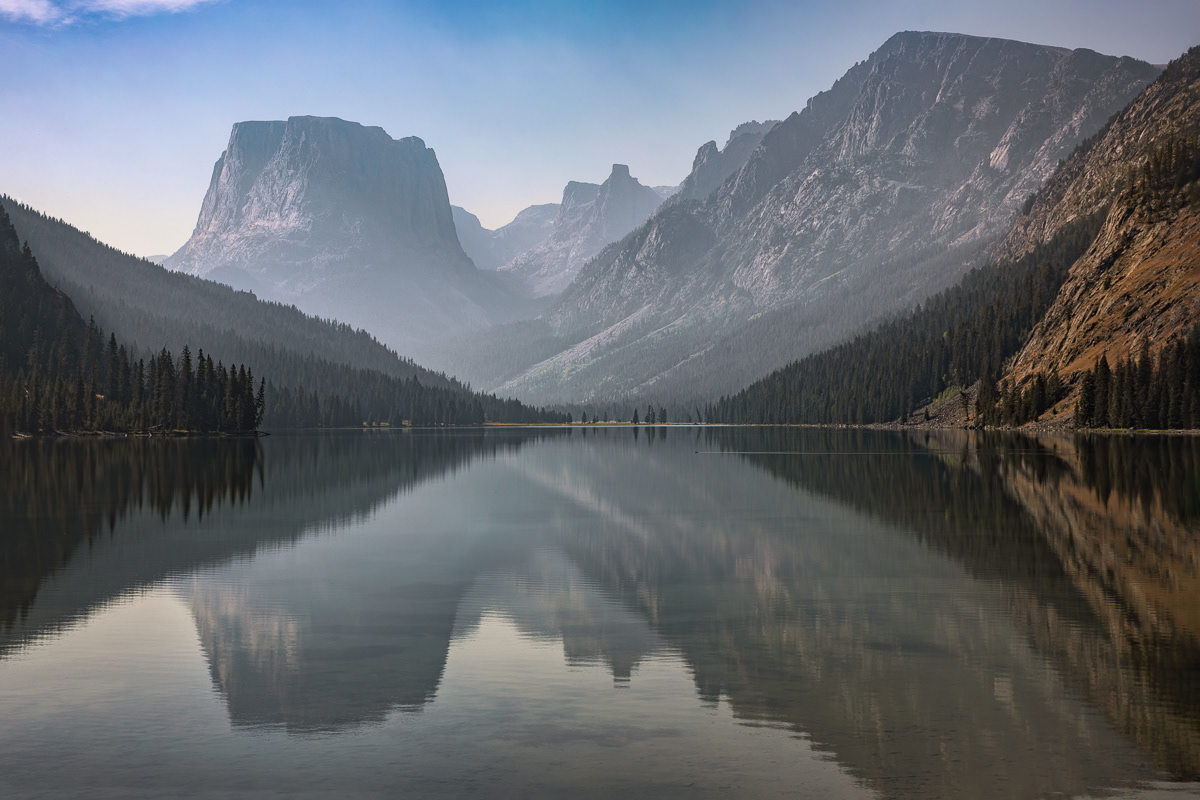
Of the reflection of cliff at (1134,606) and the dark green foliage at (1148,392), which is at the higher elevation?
the dark green foliage at (1148,392)

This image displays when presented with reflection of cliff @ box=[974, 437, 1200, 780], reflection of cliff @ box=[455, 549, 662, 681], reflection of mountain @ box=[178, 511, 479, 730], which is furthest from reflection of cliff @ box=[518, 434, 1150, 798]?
reflection of mountain @ box=[178, 511, 479, 730]

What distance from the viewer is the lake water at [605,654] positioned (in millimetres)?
16328

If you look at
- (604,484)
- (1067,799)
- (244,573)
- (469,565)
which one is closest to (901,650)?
(1067,799)

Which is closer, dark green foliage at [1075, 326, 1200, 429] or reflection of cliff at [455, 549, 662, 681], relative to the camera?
reflection of cliff at [455, 549, 662, 681]

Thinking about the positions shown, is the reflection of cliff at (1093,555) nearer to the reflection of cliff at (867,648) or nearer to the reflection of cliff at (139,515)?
the reflection of cliff at (867,648)

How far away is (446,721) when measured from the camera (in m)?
18.7

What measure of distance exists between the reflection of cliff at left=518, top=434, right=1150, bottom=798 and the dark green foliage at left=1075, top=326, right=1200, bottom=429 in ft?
439

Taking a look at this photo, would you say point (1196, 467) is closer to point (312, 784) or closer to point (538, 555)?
point (538, 555)

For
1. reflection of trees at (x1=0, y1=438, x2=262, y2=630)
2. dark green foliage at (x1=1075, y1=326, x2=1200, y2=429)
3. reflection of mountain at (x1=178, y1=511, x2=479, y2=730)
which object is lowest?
reflection of mountain at (x1=178, y1=511, x2=479, y2=730)

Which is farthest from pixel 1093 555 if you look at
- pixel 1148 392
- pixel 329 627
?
pixel 1148 392

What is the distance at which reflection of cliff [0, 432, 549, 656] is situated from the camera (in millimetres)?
31750

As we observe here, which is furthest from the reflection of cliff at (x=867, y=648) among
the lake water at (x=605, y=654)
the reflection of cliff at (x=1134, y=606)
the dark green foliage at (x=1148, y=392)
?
the dark green foliage at (x=1148, y=392)

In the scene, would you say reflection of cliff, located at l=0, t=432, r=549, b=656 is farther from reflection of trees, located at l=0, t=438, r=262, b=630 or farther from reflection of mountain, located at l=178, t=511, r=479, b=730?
reflection of mountain, located at l=178, t=511, r=479, b=730

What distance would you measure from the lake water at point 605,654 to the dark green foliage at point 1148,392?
125m
